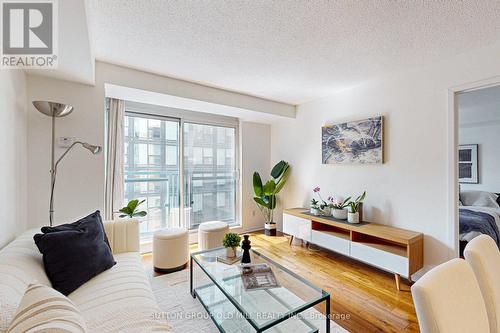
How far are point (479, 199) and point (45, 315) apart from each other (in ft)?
19.0

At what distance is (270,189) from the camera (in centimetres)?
400

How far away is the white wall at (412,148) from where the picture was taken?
7.47 ft

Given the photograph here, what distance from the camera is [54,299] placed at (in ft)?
2.90

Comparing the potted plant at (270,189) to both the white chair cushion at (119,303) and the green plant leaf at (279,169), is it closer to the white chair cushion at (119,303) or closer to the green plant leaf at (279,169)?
the green plant leaf at (279,169)

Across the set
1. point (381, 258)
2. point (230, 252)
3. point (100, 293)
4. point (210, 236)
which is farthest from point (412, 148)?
point (100, 293)

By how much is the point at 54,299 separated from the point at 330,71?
3002 mm

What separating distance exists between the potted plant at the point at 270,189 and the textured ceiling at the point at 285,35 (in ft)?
6.06

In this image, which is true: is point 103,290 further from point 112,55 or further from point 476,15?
point 476,15

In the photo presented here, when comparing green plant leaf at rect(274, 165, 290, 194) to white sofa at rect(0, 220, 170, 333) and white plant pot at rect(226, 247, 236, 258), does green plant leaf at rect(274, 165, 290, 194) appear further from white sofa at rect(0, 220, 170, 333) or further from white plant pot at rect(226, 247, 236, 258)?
white sofa at rect(0, 220, 170, 333)

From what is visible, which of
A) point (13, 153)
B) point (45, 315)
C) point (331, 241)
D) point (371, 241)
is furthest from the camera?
point (331, 241)

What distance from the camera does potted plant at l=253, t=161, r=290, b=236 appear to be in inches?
159

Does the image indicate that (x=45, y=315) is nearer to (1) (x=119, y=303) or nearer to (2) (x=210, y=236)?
(1) (x=119, y=303)

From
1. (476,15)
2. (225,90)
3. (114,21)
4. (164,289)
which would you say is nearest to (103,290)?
(164,289)

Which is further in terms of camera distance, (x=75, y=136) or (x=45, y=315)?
(x=75, y=136)
